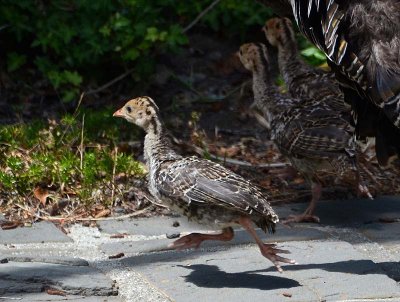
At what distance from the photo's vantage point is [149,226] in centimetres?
580

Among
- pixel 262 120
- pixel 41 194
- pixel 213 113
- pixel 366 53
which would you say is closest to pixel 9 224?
pixel 41 194

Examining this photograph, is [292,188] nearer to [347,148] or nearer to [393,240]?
[347,148]

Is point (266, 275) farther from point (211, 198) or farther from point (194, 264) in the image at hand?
point (211, 198)

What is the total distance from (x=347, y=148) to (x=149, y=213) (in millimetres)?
1248

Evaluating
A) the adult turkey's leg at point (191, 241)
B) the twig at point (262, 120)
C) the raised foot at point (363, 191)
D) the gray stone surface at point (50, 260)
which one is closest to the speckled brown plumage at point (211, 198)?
the adult turkey's leg at point (191, 241)

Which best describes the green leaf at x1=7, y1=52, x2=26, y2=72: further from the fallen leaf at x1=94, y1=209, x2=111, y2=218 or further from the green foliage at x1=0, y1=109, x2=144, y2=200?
the fallen leaf at x1=94, y1=209, x2=111, y2=218

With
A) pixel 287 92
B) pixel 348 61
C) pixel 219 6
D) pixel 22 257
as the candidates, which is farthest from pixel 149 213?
pixel 219 6

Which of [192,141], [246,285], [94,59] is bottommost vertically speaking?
[246,285]

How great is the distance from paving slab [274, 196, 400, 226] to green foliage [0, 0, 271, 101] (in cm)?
250

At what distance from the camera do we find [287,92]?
7949 mm

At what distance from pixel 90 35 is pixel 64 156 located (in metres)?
1.97

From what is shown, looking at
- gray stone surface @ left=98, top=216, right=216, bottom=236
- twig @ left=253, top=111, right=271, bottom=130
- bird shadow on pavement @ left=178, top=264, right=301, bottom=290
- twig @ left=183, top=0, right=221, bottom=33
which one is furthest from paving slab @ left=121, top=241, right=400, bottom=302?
twig @ left=183, top=0, right=221, bottom=33

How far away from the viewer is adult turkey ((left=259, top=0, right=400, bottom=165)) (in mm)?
4992

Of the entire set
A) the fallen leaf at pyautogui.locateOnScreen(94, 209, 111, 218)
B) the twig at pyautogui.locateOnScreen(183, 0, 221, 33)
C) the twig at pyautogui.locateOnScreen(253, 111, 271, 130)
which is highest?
the twig at pyautogui.locateOnScreen(183, 0, 221, 33)
